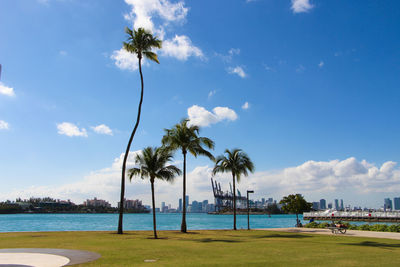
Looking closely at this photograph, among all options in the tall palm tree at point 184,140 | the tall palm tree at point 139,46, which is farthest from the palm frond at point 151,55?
the tall palm tree at point 184,140

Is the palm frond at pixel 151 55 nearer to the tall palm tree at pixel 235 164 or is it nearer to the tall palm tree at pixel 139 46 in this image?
the tall palm tree at pixel 139 46

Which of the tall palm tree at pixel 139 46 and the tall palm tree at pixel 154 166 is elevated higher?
the tall palm tree at pixel 139 46

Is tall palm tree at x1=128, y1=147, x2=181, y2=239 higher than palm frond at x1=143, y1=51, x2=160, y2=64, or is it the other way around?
palm frond at x1=143, y1=51, x2=160, y2=64

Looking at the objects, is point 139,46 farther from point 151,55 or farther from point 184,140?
point 184,140

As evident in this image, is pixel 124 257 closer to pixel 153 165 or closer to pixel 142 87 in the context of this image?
pixel 153 165

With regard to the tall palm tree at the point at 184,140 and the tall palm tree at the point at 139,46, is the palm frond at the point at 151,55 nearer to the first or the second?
the tall palm tree at the point at 139,46

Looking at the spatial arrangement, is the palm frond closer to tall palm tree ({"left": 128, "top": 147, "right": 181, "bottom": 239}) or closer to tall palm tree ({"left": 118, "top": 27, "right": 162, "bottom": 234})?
tall palm tree ({"left": 118, "top": 27, "right": 162, "bottom": 234})

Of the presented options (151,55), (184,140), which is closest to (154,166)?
(184,140)

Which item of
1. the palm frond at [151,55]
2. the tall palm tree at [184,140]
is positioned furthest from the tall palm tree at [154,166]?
the palm frond at [151,55]

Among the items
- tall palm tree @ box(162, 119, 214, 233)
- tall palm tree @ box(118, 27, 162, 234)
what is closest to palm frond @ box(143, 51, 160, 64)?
tall palm tree @ box(118, 27, 162, 234)

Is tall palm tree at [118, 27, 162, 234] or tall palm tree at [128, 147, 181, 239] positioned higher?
tall palm tree at [118, 27, 162, 234]

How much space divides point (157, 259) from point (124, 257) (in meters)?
1.60

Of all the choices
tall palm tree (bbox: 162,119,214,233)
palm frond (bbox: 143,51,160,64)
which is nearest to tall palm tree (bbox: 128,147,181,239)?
tall palm tree (bbox: 162,119,214,233)

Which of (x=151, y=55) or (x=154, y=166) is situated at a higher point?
(x=151, y=55)
